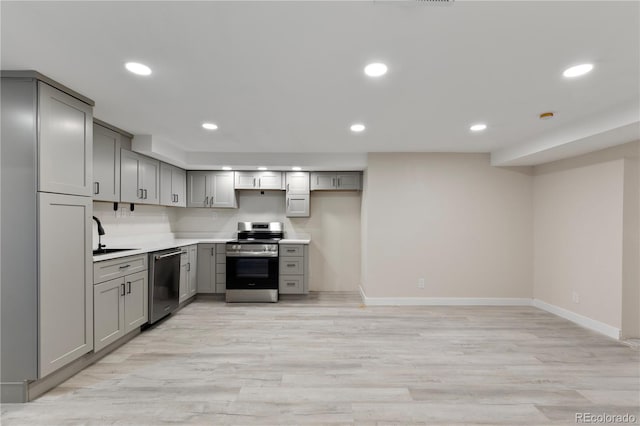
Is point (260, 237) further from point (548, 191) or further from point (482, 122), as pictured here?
point (548, 191)

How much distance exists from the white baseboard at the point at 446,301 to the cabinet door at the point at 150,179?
346cm

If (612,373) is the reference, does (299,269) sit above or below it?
above

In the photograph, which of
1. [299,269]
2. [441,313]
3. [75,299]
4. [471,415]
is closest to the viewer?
[471,415]

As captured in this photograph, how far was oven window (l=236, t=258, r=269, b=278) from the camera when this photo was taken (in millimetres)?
4566

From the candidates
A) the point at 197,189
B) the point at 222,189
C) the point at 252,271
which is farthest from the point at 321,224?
the point at 197,189

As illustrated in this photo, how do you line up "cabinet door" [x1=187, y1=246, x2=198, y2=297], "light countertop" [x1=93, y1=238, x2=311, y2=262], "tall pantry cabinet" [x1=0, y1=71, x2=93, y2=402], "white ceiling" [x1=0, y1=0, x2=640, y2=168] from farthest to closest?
"cabinet door" [x1=187, y1=246, x2=198, y2=297] → "light countertop" [x1=93, y1=238, x2=311, y2=262] → "tall pantry cabinet" [x1=0, y1=71, x2=93, y2=402] → "white ceiling" [x1=0, y1=0, x2=640, y2=168]

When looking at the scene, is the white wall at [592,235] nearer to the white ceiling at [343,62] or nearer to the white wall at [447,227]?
the white wall at [447,227]

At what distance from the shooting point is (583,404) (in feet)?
6.63

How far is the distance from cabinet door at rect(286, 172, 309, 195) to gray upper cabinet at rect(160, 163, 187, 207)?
5.79 ft

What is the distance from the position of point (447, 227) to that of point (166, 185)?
4.34 meters

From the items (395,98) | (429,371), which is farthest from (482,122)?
(429,371)

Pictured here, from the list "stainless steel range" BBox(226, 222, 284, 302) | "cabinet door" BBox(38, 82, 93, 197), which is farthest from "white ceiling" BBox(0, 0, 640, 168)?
"stainless steel range" BBox(226, 222, 284, 302)

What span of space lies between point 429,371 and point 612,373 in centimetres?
154

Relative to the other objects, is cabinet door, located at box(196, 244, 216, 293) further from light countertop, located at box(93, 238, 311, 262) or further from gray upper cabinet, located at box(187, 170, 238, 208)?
gray upper cabinet, located at box(187, 170, 238, 208)
